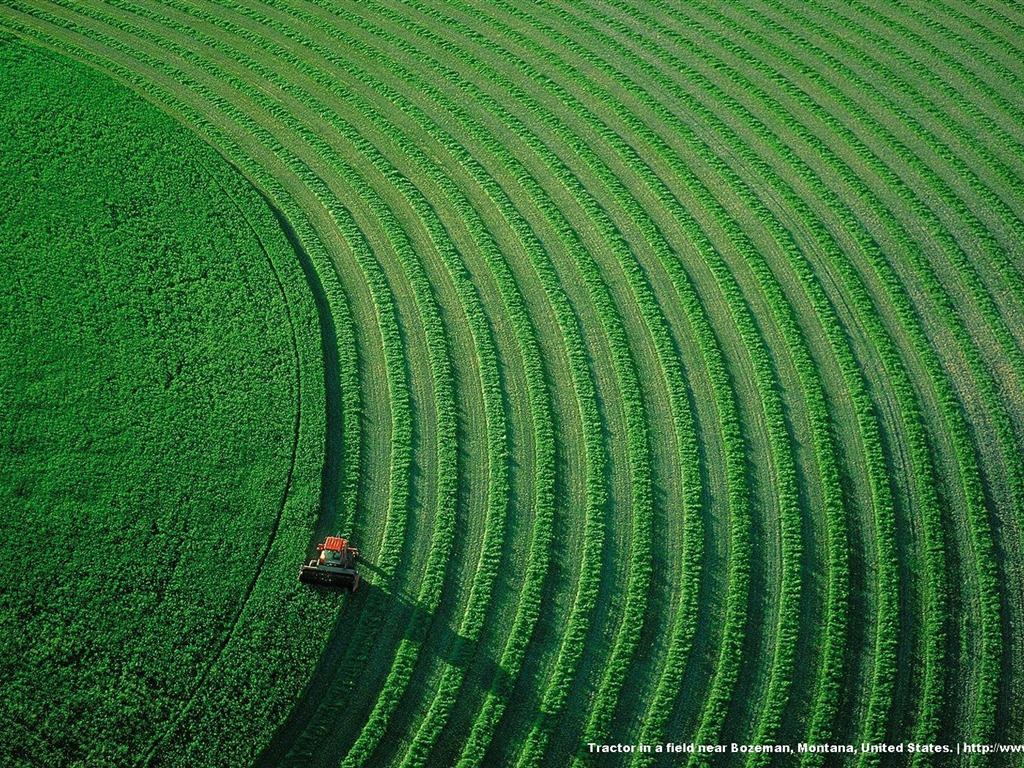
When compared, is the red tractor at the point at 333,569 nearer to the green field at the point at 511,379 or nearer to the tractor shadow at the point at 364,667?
the tractor shadow at the point at 364,667

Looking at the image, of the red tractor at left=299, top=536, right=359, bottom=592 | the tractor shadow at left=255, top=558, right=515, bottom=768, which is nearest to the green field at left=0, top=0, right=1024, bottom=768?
the tractor shadow at left=255, top=558, right=515, bottom=768

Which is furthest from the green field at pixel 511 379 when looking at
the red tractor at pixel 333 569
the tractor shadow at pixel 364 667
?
the red tractor at pixel 333 569

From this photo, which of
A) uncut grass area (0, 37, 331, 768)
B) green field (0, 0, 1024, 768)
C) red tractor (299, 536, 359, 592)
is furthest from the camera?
red tractor (299, 536, 359, 592)

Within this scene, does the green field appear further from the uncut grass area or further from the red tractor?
the red tractor

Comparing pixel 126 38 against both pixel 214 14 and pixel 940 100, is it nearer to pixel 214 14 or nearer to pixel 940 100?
pixel 214 14

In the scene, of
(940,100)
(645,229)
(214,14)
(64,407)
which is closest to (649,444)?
(645,229)

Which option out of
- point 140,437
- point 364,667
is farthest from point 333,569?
point 140,437

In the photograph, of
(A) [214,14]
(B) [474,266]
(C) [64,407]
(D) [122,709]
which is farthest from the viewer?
(A) [214,14]
